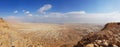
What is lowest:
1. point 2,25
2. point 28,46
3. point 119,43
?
point 28,46

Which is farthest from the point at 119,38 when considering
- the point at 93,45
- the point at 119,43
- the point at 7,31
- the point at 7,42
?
the point at 7,31

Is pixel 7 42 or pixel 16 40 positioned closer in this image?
pixel 7 42

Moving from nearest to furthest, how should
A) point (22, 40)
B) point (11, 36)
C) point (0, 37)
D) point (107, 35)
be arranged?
point (107, 35) → point (0, 37) → point (11, 36) → point (22, 40)

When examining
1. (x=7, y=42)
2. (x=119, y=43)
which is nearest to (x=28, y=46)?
(x=7, y=42)

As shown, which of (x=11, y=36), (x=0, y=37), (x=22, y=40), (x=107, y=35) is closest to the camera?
(x=107, y=35)

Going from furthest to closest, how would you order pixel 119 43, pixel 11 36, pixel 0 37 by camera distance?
pixel 11 36, pixel 0 37, pixel 119 43

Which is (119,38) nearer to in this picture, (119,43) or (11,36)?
(119,43)

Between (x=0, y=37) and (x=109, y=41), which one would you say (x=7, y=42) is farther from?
(x=109, y=41)

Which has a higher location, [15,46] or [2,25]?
[2,25]

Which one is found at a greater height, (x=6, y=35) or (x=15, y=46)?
(x=6, y=35)
